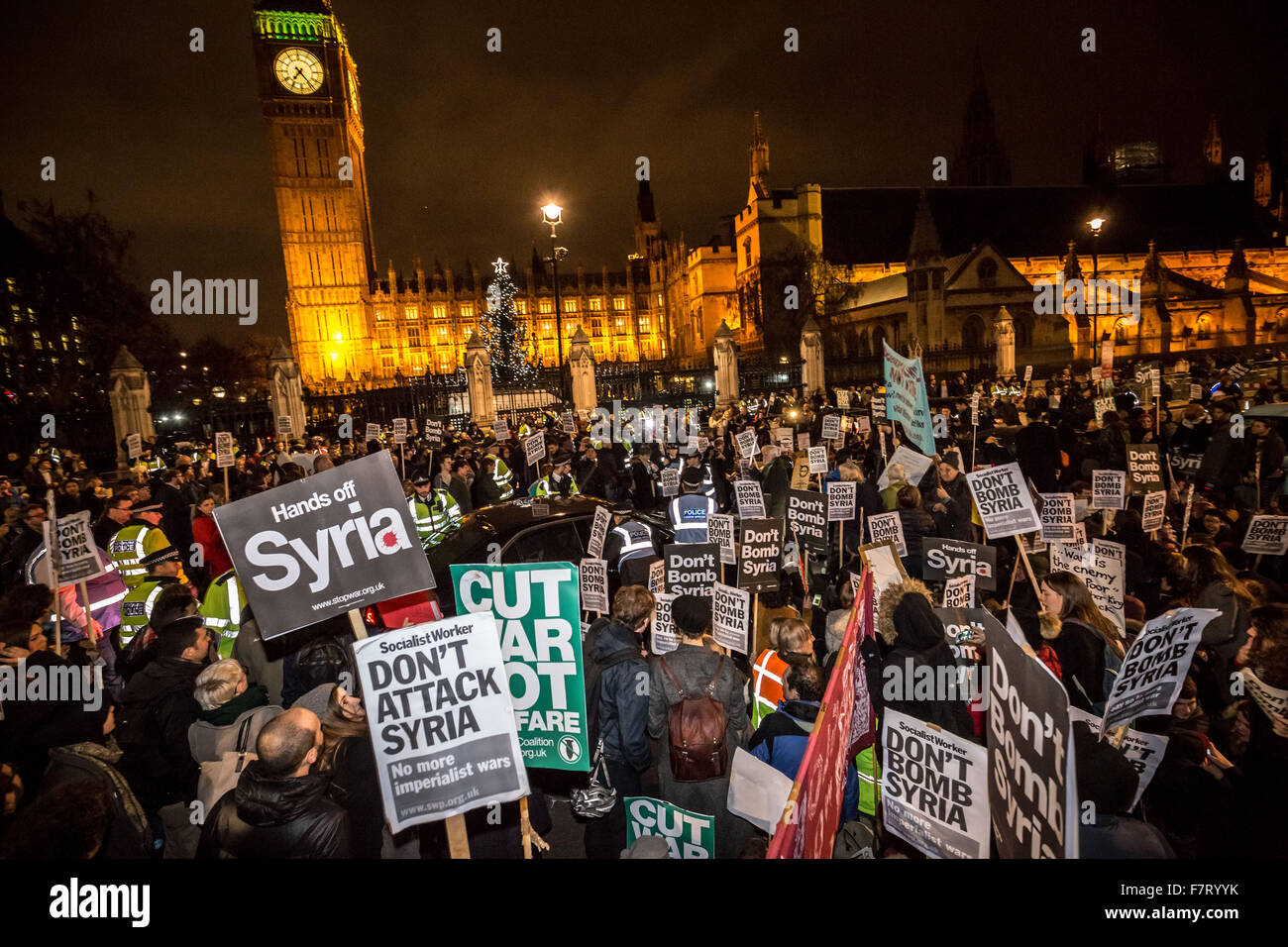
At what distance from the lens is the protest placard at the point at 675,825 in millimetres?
3510

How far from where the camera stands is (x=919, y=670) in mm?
3596

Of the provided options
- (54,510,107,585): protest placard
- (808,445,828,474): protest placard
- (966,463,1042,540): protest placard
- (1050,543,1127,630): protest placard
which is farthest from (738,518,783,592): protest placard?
(54,510,107,585): protest placard

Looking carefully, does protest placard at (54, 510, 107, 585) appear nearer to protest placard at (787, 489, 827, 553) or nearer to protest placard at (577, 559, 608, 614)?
protest placard at (577, 559, 608, 614)

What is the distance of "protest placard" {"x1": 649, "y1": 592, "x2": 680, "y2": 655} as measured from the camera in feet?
17.0

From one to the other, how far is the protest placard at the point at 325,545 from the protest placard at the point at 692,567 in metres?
2.49

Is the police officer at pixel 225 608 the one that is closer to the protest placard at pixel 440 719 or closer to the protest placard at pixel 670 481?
the protest placard at pixel 440 719

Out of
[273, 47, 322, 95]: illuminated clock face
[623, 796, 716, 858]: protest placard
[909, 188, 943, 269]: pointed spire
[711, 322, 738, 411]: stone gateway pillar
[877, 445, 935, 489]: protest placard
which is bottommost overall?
[623, 796, 716, 858]: protest placard

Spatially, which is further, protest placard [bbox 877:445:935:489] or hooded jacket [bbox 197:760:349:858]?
protest placard [bbox 877:445:935:489]

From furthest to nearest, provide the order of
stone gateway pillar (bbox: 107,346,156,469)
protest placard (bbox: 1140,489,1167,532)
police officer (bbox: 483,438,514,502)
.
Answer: stone gateway pillar (bbox: 107,346,156,469)
police officer (bbox: 483,438,514,502)
protest placard (bbox: 1140,489,1167,532)

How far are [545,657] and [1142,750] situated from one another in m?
2.93

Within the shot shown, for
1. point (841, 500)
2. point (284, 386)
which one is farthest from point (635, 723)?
point (284, 386)

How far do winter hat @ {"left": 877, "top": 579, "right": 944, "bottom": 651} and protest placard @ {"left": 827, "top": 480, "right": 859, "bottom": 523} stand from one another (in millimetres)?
3362
